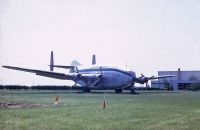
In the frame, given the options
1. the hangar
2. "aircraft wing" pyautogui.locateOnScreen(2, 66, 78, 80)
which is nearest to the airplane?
"aircraft wing" pyautogui.locateOnScreen(2, 66, 78, 80)

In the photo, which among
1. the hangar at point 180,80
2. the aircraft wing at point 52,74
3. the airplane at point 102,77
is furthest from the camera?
the hangar at point 180,80

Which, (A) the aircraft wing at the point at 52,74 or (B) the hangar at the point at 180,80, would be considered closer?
(A) the aircraft wing at the point at 52,74

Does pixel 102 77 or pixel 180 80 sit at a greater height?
pixel 180 80

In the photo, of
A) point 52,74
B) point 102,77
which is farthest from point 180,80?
point 52,74

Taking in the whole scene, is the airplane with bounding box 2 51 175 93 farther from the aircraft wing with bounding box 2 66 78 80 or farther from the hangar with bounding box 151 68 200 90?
the hangar with bounding box 151 68 200 90

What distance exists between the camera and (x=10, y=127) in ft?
45.8

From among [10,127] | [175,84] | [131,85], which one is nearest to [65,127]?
[10,127]

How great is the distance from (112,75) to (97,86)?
17.2ft

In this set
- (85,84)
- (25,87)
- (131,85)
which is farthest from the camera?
(25,87)

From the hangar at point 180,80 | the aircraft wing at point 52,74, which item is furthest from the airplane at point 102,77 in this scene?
the hangar at point 180,80

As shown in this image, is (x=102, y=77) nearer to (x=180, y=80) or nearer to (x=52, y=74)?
(x=52, y=74)

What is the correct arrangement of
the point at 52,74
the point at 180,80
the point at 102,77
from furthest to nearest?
1. the point at 180,80
2. the point at 102,77
3. the point at 52,74

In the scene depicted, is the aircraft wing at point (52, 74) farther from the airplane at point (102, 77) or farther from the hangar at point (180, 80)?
the hangar at point (180, 80)

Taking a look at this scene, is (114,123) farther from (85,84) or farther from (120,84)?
(85,84)
